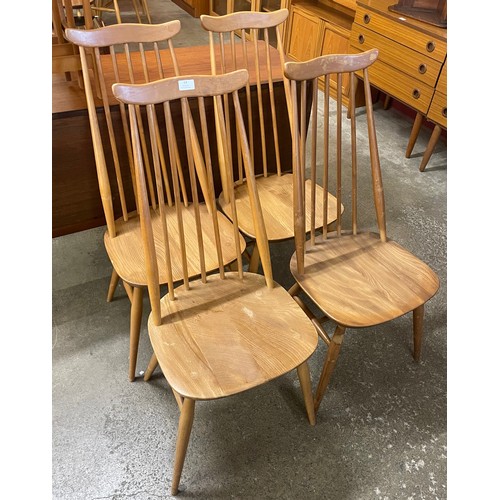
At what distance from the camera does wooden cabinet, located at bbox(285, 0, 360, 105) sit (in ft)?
10.7

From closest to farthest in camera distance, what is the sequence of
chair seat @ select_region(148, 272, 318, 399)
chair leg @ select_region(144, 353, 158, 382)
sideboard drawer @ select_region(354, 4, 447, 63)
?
chair seat @ select_region(148, 272, 318, 399) < chair leg @ select_region(144, 353, 158, 382) < sideboard drawer @ select_region(354, 4, 447, 63)

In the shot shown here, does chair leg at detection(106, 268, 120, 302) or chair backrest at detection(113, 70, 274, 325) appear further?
chair leg at detection(106, 268, 120, 302)

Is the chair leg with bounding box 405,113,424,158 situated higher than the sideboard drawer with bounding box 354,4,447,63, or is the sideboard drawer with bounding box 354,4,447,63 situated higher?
the sideboard drawer with bounding box 354,4,447,63

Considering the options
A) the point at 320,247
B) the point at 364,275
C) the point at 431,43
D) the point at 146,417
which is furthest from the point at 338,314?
the point at 431,43

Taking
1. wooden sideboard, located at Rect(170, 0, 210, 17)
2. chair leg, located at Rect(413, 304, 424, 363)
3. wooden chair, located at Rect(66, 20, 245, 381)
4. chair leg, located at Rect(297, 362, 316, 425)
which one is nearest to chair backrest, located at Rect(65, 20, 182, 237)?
wooden chair, located at Rect(66, 20, 245, 381)

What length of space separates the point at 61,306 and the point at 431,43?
223 centimetres

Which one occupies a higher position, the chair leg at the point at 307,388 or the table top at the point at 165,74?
the table top at the point at 165,74

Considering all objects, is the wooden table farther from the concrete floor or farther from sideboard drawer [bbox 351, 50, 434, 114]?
sideboard drawer [bbox 351, 50, 434, 114]

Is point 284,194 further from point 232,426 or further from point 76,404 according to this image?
point 76,404

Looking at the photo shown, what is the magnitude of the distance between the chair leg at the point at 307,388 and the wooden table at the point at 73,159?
3.13 ft

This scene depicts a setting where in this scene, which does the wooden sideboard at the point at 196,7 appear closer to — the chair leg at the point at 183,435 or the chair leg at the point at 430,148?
the chair leg at the point at 430,148

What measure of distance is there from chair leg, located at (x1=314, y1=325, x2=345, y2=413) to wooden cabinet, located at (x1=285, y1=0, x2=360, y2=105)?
2.39 metres

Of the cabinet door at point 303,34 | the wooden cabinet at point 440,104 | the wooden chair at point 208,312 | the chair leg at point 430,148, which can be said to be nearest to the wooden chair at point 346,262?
the wooden chair at point 208,312

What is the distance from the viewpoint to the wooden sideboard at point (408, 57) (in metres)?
2.41
